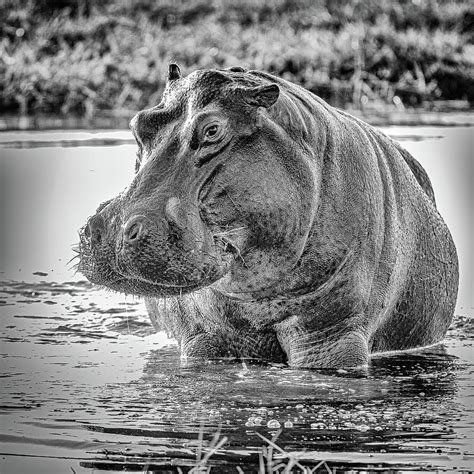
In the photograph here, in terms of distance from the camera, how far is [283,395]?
6.71 metres

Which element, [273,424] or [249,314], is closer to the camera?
[273,424]

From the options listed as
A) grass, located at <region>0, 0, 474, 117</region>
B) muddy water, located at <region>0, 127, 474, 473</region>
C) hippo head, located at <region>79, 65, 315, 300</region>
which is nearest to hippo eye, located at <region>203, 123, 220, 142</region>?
hippo head, located at <region>79, 65, 315, 300</region>

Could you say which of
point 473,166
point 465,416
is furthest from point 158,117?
point 473,166

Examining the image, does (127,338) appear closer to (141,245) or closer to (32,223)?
(141,245)

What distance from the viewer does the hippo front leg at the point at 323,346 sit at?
279 inches

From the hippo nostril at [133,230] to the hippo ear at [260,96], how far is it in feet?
2.57

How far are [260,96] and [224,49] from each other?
1474cm

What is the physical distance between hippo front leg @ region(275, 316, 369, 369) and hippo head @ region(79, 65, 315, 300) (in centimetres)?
35

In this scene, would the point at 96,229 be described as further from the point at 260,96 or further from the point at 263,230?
the point at 260,96

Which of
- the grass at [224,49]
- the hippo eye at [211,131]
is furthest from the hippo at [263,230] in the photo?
the grass at [224,49]

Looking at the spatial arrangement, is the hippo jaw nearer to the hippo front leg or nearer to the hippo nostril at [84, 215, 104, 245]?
the hippo nostril at [84, 215, 104, 245]

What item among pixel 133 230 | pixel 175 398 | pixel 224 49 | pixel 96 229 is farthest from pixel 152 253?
pixel 224 49

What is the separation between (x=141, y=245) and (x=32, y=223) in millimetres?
5506

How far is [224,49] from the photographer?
2123 cm
